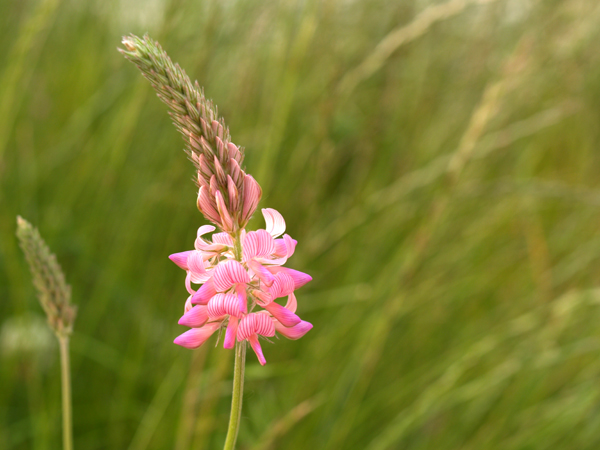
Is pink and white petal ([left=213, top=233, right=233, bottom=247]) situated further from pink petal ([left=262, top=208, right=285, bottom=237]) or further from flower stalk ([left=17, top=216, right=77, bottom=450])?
flower stalk ([left=17, top=216, right=77, bottom=450])

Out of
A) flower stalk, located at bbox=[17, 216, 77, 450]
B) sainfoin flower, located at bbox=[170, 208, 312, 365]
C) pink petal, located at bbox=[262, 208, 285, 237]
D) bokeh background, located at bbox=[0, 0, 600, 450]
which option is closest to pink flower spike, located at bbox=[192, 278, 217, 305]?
sainfoin flower, located at bbox=[170, 208, 312, 365]

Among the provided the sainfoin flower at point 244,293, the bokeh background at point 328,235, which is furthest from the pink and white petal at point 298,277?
the bokeh background at point 328,235

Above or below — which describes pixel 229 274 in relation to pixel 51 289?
below

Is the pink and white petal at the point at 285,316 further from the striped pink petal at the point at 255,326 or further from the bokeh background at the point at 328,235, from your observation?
the bokeh background at the point at 328,235

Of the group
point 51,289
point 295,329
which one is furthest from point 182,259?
point 51,289

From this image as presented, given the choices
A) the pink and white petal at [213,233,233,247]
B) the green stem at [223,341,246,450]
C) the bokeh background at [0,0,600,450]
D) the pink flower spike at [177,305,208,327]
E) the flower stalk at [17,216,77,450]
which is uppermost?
the bokeh background at [0,0,600,450]

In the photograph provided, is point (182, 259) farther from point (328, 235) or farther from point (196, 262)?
point (328, 235)

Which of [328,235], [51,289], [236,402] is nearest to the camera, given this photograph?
[236,402]
